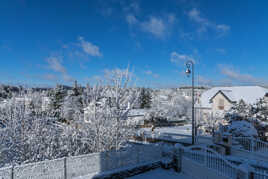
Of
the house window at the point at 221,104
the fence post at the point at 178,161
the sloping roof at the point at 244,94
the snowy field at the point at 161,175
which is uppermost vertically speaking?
the sloping roof at the point at 244,94

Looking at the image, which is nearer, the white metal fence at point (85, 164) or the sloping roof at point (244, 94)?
the white metal fence at point (85, 164)

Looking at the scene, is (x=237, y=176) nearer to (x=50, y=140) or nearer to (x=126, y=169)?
(x=126, y=169)

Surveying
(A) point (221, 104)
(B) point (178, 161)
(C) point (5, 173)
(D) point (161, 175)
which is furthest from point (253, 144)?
(A) point (221, 104)

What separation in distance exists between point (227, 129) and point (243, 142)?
5.19 ft

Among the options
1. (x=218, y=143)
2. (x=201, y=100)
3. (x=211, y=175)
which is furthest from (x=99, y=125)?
(x=201, y=100)

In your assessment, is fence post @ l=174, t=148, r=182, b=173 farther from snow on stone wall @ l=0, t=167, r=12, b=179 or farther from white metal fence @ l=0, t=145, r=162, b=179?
snow on stone wall @ l=0, t=167, r=12, b=179

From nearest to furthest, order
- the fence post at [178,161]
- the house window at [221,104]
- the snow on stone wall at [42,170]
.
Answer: the snow on stone wall at [42,170], the fence post at [178,161], the house window at [221,104]

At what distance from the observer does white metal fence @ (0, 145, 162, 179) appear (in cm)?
497

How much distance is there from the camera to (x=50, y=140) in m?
6.61

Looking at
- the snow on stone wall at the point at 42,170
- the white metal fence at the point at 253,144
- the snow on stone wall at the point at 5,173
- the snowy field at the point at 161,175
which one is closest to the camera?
the snow on stone wall at the point at 5,173

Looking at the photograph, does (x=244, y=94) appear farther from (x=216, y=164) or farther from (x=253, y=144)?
(x=216, y=164)

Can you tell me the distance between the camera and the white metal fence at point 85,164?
16.3ft

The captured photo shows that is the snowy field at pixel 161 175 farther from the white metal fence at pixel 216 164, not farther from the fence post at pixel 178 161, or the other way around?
the white metal fence at pixel 216 164

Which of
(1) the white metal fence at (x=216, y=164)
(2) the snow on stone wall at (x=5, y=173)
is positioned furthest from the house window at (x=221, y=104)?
(2) the snow on stone wall at (x=5, y=173)
